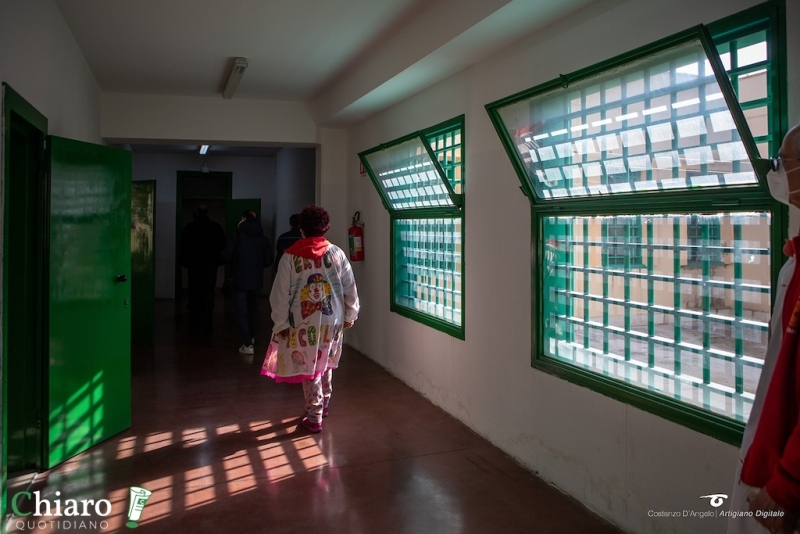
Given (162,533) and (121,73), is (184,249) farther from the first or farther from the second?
(162,533)

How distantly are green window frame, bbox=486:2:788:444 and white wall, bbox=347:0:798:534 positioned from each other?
13 cm

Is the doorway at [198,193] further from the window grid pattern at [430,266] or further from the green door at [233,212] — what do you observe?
the window grid pattern at [430,266]

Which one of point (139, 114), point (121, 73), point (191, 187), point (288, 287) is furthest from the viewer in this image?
point (191, 187)

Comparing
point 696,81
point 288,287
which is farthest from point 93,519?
point 696,81

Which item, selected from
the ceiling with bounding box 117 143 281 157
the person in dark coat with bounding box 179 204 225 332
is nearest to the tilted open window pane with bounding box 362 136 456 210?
the person in dark coat with bounding box 179 204 225 332

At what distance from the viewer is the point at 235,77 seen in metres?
5.89

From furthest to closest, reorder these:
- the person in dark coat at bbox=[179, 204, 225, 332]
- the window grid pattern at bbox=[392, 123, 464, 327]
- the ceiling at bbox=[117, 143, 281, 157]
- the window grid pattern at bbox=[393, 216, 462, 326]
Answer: the ceiling at bbox=[117, 143, 281, 157]
the person in dark coat at bbox=[179, 204, 225, 332]
the window grid pattern at bbox=[393, 216, 462, 326]
the window grid pattern at bbox=[392, 123, 464, 327]

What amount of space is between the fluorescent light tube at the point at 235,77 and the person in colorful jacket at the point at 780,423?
189 inches

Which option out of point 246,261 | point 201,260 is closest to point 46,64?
point 246,261

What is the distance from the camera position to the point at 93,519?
300cm

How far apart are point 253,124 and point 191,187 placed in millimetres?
6579

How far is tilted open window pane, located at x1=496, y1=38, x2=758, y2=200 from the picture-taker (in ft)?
7.75

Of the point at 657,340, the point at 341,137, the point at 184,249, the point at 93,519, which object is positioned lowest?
the point at 93,519

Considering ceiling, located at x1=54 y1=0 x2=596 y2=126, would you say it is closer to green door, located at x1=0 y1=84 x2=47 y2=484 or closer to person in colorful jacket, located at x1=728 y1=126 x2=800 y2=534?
green door, located at x1=0 y1=84 x2=47 y2=484
